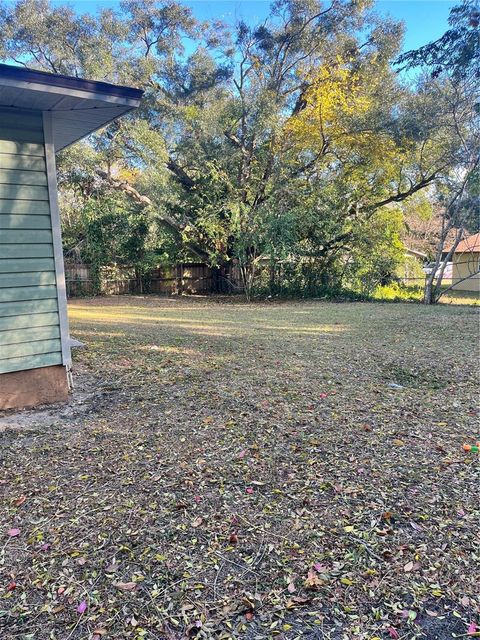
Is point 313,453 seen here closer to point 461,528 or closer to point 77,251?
point 461,528

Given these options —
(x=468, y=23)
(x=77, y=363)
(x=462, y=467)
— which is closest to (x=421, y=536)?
(x=462, y=467)

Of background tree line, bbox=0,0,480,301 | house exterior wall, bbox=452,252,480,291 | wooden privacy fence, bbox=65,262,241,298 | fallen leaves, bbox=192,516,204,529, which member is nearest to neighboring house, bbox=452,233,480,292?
house exterior wall, bbox=452,252,480,291

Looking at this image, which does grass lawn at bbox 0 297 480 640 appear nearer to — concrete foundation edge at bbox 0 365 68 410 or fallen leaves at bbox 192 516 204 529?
fallen leaves at bbox 192 516 204 529

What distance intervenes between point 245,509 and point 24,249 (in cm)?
267

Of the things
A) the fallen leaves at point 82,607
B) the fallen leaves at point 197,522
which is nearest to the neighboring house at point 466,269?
the fallen leaves at point 197,522

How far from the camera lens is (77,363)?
16.4 ft

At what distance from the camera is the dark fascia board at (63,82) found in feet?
9.43

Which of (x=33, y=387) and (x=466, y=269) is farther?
(x=466, y=269)

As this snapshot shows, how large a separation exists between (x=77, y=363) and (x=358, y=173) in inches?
457

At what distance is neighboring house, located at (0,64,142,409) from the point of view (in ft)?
10.7

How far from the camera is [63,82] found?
10.00 feet

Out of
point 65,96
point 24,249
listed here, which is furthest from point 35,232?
point 65,96

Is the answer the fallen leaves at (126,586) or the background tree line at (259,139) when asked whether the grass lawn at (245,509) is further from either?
the background tree line at (259,139)

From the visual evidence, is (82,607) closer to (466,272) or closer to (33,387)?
(33,387)
